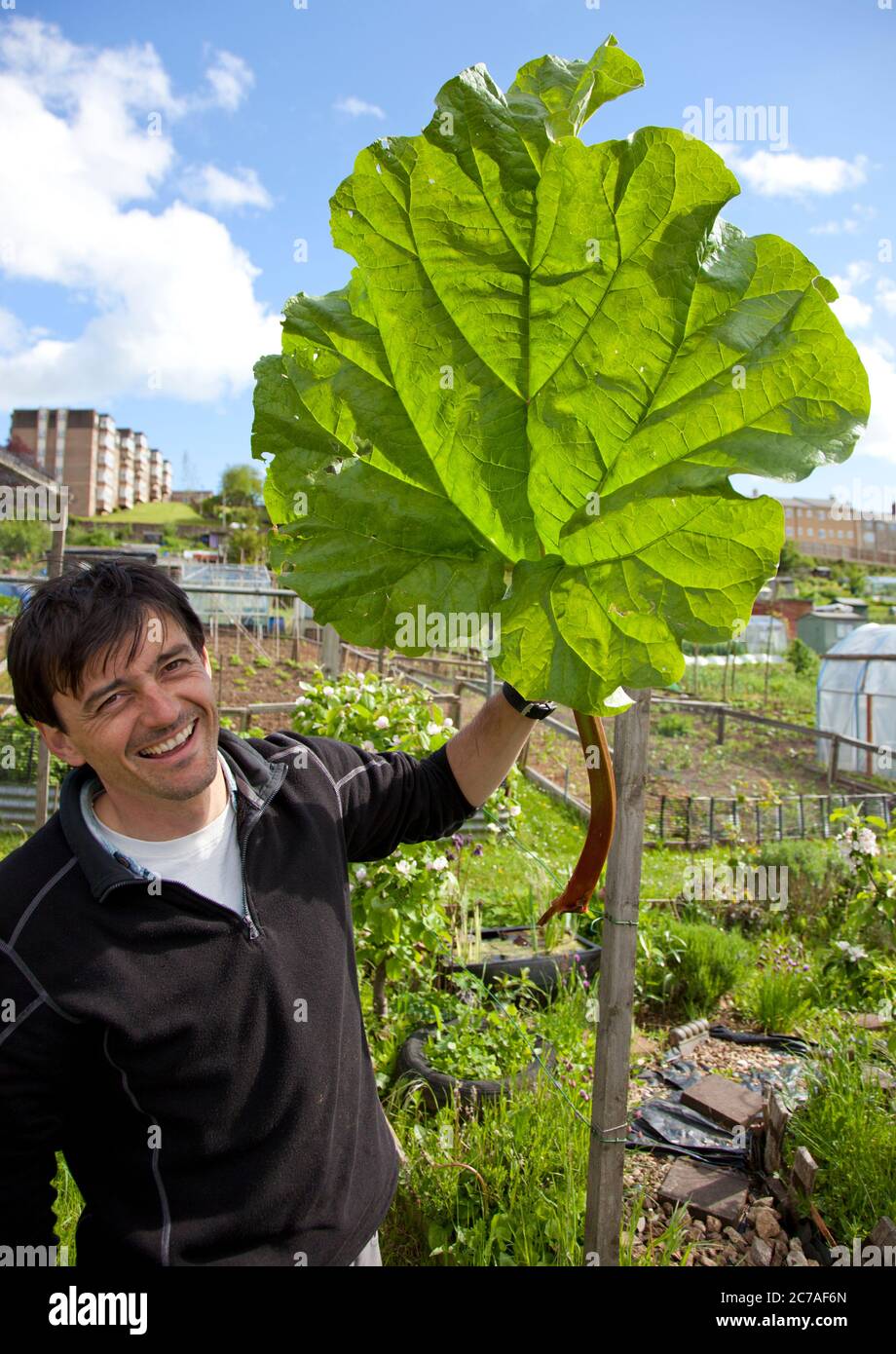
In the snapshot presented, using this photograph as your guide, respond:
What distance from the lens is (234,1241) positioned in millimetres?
1492

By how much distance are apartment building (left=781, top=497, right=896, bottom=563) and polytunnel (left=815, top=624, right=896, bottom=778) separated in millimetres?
71210

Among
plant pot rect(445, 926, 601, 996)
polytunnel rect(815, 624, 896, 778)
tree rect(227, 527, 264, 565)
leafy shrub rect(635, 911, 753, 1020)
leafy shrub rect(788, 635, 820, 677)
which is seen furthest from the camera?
tree rect(227, 527, 264, 565)

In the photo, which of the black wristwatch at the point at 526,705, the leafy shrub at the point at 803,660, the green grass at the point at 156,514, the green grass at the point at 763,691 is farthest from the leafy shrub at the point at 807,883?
the green grass at the point at 156,514

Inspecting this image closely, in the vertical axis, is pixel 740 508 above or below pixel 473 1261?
above

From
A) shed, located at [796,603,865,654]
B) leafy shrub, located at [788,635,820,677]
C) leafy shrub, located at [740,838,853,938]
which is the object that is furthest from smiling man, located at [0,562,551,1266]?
shed, located at [796,603,865,654]

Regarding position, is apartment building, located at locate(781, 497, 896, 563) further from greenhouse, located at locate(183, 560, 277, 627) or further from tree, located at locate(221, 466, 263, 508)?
greenhouse, located at locate(183, 560, 277, 627)

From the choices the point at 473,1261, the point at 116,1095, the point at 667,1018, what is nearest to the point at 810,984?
the point at 667,1018

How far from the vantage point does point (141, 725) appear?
5.03 ft

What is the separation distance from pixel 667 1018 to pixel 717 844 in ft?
12.9

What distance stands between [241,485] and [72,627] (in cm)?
6783

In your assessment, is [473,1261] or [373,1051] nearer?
[473,1261]

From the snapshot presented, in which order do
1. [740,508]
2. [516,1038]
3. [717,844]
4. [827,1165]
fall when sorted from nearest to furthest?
[740,508]
[827,1165]
[516,1038]
[717,844]

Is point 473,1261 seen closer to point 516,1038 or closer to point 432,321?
point 516,1038

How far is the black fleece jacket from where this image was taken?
140cm
